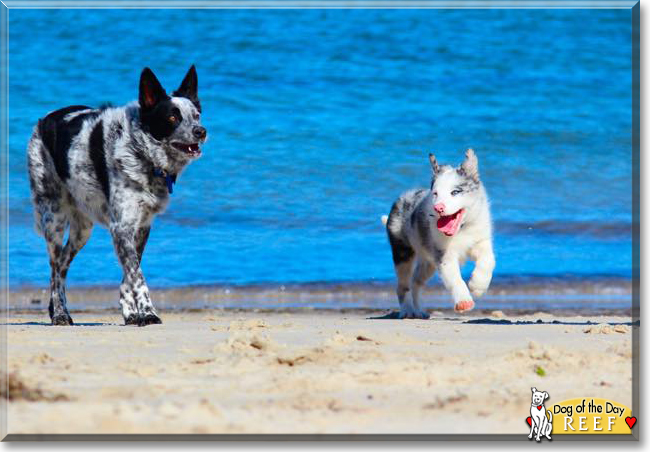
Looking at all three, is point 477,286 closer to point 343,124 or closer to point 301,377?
point 301,377

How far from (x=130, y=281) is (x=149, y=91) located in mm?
1259

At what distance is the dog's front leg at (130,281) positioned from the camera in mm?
7047

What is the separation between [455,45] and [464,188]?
42.2 feet

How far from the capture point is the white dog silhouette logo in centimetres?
370

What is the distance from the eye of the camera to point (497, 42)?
66.0 ft

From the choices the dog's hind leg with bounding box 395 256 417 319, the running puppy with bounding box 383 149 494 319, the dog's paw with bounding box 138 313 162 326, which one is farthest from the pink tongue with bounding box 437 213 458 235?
the dog's paw with bounding box 138 313 162 326

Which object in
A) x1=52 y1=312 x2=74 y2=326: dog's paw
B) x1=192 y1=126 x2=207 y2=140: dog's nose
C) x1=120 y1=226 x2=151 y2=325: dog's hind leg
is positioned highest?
x1=192 y1=126 x2=207 y2=140: dog's nose

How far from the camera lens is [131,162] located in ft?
23.1

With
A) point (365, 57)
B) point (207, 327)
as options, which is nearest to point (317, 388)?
point (207, 327)

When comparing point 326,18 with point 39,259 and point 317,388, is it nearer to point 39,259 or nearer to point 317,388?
point 39,259

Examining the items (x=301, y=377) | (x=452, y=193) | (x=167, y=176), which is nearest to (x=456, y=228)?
(x=452, y=193)

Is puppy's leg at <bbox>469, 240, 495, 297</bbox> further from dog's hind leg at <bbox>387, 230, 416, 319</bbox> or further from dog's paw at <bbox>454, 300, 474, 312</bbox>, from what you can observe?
dog's hind leg at <bbox>387, 230, 416, 319</bbox>

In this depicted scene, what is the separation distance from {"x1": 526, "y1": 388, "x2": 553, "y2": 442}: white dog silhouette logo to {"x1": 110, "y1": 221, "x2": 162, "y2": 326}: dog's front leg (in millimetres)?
3655

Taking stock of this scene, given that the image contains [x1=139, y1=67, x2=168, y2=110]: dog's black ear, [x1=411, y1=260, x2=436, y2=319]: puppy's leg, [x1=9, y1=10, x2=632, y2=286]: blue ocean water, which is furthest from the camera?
[x1=9, y1=10, x2=632, y2=286]: blue ocean water
